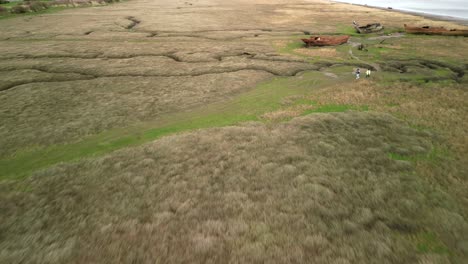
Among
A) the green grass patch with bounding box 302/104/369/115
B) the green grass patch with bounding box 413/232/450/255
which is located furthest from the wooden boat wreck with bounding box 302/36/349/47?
the green grass patch with bounding box 413/232/450/255

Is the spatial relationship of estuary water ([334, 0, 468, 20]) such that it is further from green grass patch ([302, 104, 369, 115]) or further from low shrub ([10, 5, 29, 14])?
low shrub ([10, 5, 29, 14])

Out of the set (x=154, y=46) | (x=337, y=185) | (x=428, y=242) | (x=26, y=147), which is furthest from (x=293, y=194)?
(x=154, y=46)

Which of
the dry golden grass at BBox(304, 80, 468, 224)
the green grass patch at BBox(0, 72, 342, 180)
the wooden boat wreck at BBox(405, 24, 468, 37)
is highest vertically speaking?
the wooden boat wreck at BBox(405, 24, 468, 37)

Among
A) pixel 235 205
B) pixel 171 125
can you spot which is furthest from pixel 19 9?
pixel 235 205

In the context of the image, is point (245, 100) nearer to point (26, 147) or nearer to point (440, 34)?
point (26, 147)

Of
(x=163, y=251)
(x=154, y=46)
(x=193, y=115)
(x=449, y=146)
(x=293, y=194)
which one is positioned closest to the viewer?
(x=163, y=251)

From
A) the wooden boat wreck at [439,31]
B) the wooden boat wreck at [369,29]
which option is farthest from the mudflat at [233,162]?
the wooden boat wreck at [369,29]
